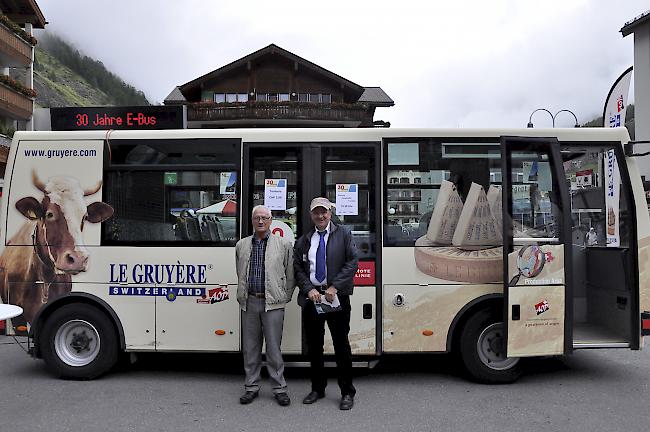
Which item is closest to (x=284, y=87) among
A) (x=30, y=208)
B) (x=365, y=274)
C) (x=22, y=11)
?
(x=22, y=11)

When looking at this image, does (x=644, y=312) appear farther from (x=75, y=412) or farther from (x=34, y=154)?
(x=34, y=154)

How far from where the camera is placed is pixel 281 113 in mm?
32594

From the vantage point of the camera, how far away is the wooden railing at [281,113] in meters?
32.2

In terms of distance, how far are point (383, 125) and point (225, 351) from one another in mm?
3073

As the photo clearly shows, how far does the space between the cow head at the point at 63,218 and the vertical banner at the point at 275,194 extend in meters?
1.76

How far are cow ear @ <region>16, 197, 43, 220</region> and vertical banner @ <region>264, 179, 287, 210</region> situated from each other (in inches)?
100

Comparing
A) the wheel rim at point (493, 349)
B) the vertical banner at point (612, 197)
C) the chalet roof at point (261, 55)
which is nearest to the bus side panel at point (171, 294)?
the wheel rim at point (493, 349)

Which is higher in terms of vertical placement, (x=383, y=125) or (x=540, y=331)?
(x=383, y=125)

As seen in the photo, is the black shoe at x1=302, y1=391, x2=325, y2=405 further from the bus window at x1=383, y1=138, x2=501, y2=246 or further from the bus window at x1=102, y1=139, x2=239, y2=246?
the bus window at x1=102, y1=139, x2=239, y2=246

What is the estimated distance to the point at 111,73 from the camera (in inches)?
6245

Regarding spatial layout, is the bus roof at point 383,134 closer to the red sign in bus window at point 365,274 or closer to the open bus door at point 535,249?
the open bus door at point 535,249

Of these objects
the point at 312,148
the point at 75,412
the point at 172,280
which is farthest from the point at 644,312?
the point at 75,412

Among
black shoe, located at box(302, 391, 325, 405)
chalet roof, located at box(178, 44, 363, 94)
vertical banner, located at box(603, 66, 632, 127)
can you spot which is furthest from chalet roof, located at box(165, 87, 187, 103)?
black shoe, located at box(302, 391, 325, 405)

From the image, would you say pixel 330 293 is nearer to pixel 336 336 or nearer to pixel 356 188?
pixel 336 336
